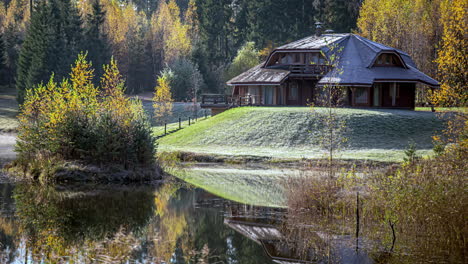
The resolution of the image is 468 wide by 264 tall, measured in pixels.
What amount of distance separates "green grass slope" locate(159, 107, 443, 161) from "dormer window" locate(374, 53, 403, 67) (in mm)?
8495

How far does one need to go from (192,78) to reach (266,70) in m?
20.8

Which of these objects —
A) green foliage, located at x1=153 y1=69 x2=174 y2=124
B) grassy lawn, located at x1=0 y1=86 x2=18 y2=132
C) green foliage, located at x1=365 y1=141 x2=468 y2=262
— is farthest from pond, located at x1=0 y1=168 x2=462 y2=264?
grassy lawn, located at x1=0 y1=86 x2=18 y2=132

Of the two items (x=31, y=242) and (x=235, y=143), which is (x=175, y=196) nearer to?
(x=31, y=242)

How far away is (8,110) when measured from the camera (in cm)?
7062

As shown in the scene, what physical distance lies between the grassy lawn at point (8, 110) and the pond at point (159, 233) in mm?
43437

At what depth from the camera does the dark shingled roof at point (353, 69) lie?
51.9 meters

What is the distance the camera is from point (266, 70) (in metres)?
60.0

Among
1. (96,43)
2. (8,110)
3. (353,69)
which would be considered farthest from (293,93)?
(96,43)

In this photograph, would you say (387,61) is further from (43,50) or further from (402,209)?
(402,209)

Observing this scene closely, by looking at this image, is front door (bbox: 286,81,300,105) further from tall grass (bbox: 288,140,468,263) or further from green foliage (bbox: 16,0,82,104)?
tall grass (bbox: 288,140,468,263)

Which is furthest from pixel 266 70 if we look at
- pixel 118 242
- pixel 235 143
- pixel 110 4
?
pixel 110 4

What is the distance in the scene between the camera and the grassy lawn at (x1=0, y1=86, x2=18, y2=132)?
63375mm

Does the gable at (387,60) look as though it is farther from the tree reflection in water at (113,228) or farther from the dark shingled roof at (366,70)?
the tree reflection in water at (113,228)

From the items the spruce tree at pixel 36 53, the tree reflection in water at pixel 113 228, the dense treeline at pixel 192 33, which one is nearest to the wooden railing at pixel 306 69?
the dense treeline at pixel 192 33
